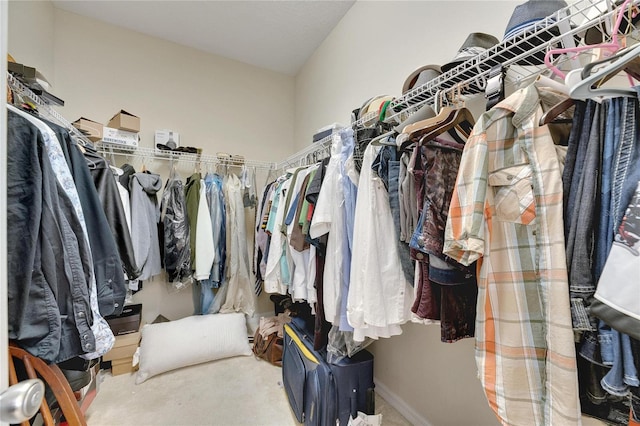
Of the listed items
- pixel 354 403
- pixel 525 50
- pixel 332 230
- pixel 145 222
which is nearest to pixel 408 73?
pixel 525 50

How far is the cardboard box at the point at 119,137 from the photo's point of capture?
Result: 2.10m

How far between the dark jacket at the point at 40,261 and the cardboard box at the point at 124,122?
63.1 inches

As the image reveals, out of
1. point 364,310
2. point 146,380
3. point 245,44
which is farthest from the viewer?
point 245,44

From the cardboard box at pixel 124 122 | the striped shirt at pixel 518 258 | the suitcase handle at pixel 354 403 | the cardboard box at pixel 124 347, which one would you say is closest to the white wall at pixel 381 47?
the striped shirt at pixel 518 258

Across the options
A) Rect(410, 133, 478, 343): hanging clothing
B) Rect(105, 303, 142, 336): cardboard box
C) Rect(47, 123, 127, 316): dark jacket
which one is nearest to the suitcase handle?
Rect(410, 133, 478, 343): hanging clothing

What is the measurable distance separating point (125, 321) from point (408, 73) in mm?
2693

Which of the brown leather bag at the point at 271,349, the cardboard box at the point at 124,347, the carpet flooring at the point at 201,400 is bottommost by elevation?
the carpet flooring at the point at 201,400

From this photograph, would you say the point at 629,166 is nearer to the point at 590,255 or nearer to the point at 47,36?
the point at 590,255

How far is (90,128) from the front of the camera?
6.41ft

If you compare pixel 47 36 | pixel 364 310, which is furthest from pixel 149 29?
pixel 364 310

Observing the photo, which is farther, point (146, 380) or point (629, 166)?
point (146, 380)

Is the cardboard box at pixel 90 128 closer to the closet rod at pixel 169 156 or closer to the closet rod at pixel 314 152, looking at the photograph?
the closet rod at pixel 169 156

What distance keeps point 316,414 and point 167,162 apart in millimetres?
2427

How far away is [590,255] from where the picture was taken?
1.73 ft
